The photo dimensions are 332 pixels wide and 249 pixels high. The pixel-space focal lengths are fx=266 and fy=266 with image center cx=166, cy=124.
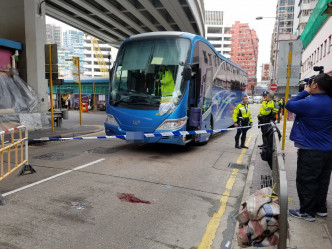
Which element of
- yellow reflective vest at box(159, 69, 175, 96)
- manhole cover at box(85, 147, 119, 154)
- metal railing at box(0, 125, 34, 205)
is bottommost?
manhole cover at box(85, 147, 119, 154)

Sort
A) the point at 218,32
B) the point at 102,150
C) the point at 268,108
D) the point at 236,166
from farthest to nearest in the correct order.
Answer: the point at 218,32 < the point at 268,108 < the point at 102,150 < the point at 236,166

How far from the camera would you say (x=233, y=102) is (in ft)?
48.5

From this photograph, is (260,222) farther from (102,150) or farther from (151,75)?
(102,150)

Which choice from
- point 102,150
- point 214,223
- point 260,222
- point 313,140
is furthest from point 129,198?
point 102,150

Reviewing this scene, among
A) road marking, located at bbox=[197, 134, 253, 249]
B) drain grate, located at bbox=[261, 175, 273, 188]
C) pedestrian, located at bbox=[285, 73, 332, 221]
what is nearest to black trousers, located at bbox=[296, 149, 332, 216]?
pedestrian, located at bbox=[285, 73, 332, 221]

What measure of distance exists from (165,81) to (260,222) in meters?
5.77

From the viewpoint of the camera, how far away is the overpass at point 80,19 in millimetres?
13383

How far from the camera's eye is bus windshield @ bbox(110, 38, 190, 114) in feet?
25.4

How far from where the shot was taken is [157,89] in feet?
25.5

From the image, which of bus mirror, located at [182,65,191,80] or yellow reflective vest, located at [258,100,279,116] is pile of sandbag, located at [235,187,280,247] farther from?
yellow reflective vest, located at [258,100,279,116]

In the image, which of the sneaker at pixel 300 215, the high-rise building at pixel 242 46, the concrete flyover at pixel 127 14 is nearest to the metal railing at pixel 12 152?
the sneaker at pixel 300 215

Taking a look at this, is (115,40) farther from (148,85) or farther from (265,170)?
(265,170)

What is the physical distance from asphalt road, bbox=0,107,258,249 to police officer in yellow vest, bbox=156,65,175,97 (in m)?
1.97

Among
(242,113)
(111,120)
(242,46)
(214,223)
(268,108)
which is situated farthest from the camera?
(242,46)
